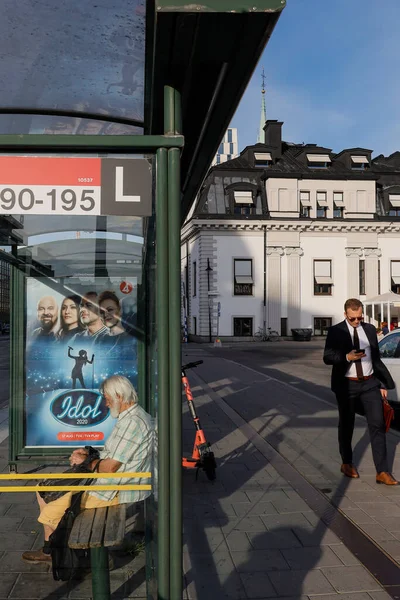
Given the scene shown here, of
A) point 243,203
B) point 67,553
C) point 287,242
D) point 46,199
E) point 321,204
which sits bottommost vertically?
point 67,553

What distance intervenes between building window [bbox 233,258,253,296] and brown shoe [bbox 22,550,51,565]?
38.1 m

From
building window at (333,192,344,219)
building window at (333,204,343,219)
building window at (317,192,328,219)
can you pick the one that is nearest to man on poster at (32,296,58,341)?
building window at (317,192,328,219)

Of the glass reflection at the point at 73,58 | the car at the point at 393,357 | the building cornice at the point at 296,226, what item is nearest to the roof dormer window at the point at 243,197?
the building cornice at the point at 296,226

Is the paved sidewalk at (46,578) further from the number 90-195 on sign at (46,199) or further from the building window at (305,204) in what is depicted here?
the building window at (305,204)

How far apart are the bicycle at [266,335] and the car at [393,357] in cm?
3089

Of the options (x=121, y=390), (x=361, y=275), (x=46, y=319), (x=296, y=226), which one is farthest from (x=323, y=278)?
(x=121, y=390)

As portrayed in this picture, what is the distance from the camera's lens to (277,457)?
6.73 metres

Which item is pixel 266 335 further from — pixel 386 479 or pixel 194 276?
pixel 386 479

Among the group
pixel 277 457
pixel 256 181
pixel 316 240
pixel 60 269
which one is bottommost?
pixel 277 457

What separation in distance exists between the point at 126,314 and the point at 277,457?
284cm

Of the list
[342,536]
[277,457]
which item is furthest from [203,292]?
[342,536]

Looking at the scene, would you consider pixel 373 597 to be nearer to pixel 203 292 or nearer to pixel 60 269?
pixel 60 269

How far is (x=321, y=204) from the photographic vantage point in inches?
1718

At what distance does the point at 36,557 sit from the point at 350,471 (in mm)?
3415
